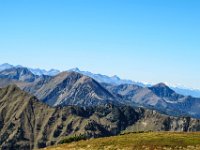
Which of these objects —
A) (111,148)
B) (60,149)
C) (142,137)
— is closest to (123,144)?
(111,148)

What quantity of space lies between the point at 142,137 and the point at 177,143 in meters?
14.6

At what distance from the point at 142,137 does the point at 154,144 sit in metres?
13.6

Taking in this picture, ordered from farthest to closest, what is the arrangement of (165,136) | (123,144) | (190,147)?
1. (165,136)
2. (123,144)
3. (190,147)

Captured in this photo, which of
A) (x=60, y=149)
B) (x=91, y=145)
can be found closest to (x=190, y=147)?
(x=91, y=145)

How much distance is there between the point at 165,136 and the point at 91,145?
20.0m

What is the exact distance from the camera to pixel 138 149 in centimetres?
9231

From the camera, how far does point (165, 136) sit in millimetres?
106812

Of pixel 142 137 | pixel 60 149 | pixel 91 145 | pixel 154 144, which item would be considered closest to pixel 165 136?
pixel 142 137

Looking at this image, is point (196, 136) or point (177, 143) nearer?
point (177, 143)

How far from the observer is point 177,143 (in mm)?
95500

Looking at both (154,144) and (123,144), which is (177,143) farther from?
(123,144)

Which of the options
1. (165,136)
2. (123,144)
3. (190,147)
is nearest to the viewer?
(190,147)

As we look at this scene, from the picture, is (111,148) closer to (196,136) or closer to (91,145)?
(91,145)

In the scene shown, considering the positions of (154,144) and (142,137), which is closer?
(154,144)
